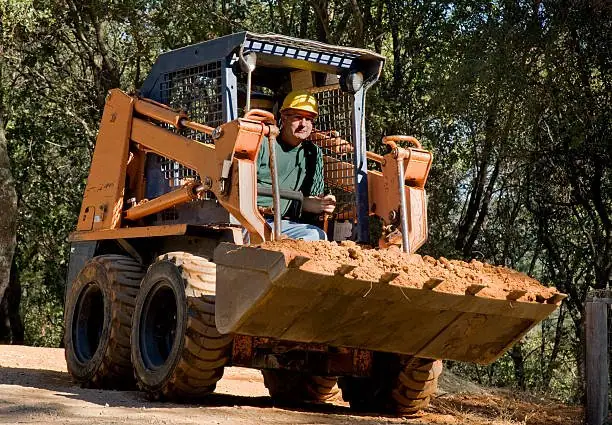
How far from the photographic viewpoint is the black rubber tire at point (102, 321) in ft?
29.7

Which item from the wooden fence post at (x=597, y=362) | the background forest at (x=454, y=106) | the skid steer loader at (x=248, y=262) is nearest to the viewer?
the skid steer loader at (x=248, y=262)

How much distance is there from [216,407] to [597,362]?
294 cm

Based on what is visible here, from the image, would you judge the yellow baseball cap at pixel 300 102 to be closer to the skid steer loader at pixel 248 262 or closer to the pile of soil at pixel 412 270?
the skid steer loader at pixel 248 262

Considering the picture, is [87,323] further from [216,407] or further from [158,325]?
[216,407]

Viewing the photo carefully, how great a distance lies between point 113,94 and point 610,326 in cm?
456

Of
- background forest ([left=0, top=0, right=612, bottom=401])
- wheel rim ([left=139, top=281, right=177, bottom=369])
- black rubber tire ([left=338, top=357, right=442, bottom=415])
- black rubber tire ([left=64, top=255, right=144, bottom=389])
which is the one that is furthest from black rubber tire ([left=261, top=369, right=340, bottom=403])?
background forest ([left=0, top=0, right=612, bottom=401])

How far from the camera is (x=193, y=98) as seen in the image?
30.0 feet

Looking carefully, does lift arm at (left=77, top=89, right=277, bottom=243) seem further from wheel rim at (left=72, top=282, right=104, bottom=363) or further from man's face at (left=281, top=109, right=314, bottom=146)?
man's face at (left=281, top=109, right=314, bottom=146)

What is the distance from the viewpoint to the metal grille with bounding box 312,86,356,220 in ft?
30.2

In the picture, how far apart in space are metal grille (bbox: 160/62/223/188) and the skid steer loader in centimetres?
2

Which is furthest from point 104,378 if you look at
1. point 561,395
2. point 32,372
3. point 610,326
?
point 561,395

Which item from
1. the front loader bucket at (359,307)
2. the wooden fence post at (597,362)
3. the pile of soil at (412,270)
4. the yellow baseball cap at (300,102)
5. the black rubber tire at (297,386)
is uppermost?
the yellow baseball cap at (300,102)

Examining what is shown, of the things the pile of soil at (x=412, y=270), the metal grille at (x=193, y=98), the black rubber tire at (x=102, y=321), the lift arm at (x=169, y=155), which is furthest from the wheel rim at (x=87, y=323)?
the pile of soil at (x=412, y=270)

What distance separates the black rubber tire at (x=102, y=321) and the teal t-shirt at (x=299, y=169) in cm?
151
